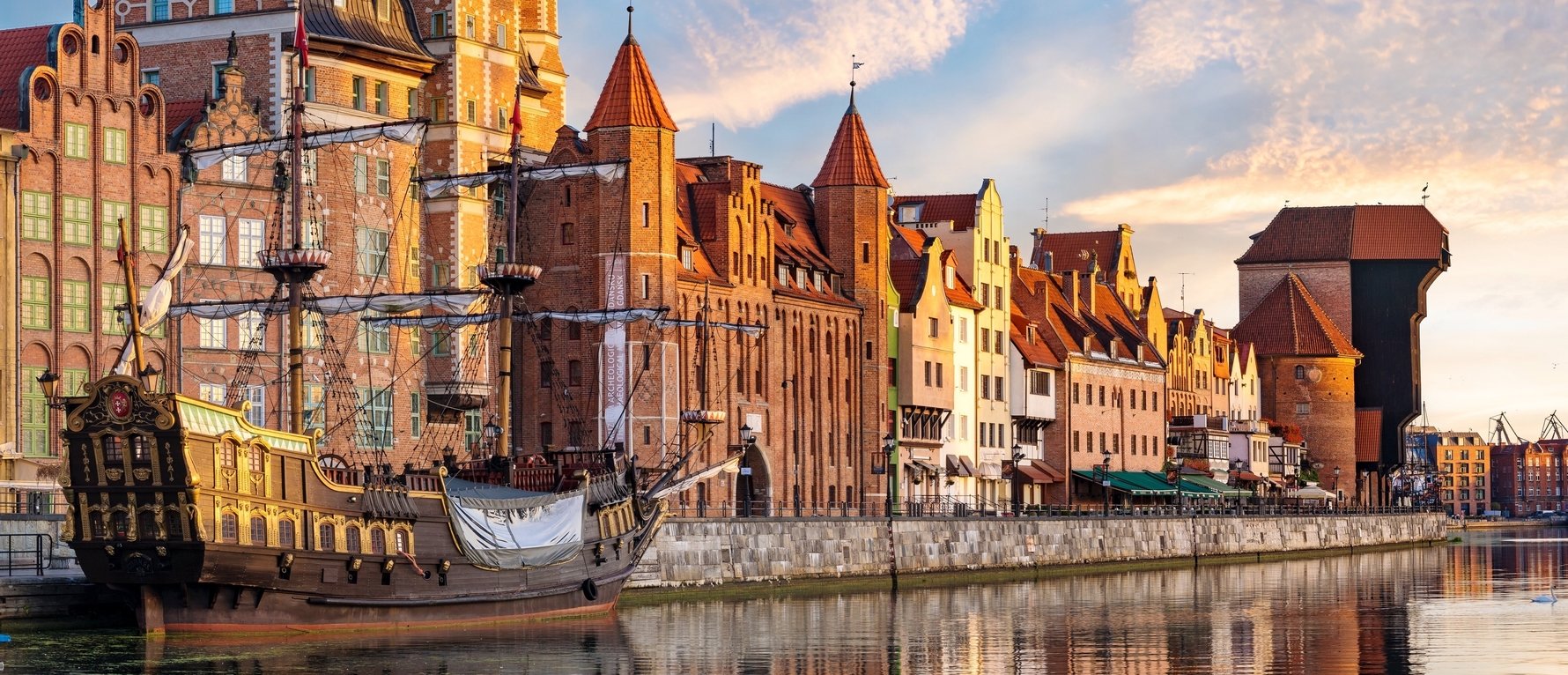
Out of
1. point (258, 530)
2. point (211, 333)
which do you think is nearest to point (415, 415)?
point (211, 333)

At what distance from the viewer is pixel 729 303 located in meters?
93.3

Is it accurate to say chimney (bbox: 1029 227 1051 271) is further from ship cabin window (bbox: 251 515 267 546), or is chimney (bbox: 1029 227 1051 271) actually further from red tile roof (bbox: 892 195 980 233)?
ship cabin window (bbox: 251 515 267 546)

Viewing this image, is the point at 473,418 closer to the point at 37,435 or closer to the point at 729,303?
the point at 729,303

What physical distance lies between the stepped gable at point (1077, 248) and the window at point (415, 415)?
215ft

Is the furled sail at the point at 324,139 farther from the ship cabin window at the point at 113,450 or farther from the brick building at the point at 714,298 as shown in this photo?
the ship cabin window at the point at 113,450

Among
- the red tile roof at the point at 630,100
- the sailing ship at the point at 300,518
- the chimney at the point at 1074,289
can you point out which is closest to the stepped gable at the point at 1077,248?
the chimney at the point at 1074,289

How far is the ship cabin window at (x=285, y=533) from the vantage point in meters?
54.2

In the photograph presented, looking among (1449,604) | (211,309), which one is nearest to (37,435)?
(211,309)

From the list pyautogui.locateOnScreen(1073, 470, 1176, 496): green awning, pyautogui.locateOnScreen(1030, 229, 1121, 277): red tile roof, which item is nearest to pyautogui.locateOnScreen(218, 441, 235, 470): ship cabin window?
pyautogui.locateOnScreen(1073, 470, 1176, 496): green awning

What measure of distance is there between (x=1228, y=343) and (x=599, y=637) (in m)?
109

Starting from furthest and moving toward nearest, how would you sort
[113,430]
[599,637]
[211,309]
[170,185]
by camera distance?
[170,185]
[211,309]
[599,637]
[113,430]

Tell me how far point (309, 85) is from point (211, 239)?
7506mm

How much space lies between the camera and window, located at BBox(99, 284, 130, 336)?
7544 centimetres

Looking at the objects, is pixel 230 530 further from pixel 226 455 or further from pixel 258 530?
pixel 226 455
